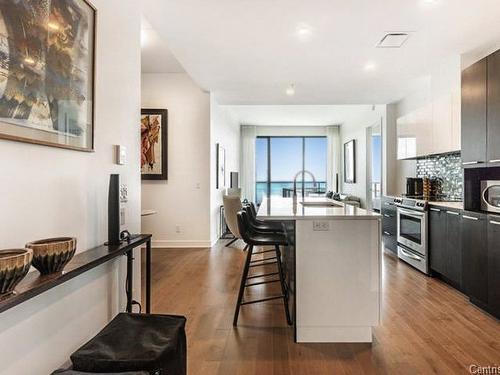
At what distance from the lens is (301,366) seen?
7.05 ft

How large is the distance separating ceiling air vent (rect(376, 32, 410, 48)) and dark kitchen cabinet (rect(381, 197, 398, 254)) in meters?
2.37

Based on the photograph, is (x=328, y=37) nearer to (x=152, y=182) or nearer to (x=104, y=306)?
(x=104, y=306)

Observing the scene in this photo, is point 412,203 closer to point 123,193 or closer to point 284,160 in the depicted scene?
point 123,193

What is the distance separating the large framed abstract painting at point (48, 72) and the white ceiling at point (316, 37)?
1.39m

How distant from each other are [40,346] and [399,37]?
3.64 metres

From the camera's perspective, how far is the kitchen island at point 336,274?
245 centimetres

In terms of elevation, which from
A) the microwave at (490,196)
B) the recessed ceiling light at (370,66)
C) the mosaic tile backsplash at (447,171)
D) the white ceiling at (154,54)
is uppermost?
the white ceiling at (154,54)

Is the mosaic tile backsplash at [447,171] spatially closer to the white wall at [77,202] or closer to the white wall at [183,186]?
the white wall at [183,186]

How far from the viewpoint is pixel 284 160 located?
11203 millimetres

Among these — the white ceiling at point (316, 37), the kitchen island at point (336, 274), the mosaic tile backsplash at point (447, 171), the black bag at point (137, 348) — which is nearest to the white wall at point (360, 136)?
the mosaic tile backsplash at point (447, 171)

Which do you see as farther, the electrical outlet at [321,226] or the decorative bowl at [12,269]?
the electrical outlet at [321,226]

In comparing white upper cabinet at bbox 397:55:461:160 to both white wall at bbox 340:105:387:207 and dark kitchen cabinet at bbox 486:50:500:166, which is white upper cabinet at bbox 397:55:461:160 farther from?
white wall at bbox 340:105:387:207

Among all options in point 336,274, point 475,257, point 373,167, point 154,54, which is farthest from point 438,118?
point 154,54

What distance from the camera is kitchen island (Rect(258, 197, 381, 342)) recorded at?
2449 millimetres
